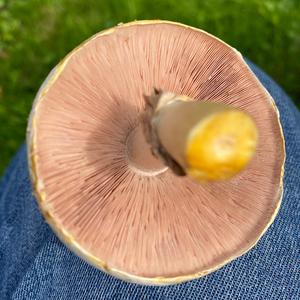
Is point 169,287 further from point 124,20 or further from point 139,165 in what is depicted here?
point 124,20

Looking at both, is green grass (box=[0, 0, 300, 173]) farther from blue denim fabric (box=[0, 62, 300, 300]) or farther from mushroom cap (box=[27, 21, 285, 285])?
mushroom cap (box=[27, 21, 285, 285])

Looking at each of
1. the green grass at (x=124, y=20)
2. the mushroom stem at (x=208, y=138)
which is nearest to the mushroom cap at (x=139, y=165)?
the mushroom stem at (x=208, y=138)

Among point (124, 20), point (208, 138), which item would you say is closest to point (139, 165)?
point (208, 138)

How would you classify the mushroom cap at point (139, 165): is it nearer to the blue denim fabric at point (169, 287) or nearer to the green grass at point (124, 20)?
the blue denim fabric at point (169, 287)

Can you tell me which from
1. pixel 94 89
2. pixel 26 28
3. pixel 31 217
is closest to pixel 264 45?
pixel 26 28

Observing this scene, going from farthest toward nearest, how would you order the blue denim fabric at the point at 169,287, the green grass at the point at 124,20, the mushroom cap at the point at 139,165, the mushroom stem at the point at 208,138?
the green grass at the point at 124,20, the blue denim fabric at the point at 169,287, the mushroom cap at the point at 139,165, the mushroom stem at the point at 208,138

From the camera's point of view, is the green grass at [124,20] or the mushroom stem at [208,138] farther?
the green grass at [124,20]

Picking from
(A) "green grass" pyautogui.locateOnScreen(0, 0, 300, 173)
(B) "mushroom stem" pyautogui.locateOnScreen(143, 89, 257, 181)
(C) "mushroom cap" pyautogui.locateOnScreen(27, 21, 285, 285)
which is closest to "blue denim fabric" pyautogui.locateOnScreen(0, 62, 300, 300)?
(C) "mushroom cap" pyautogui.locateOnScreen(27, 21, 285, 285)
